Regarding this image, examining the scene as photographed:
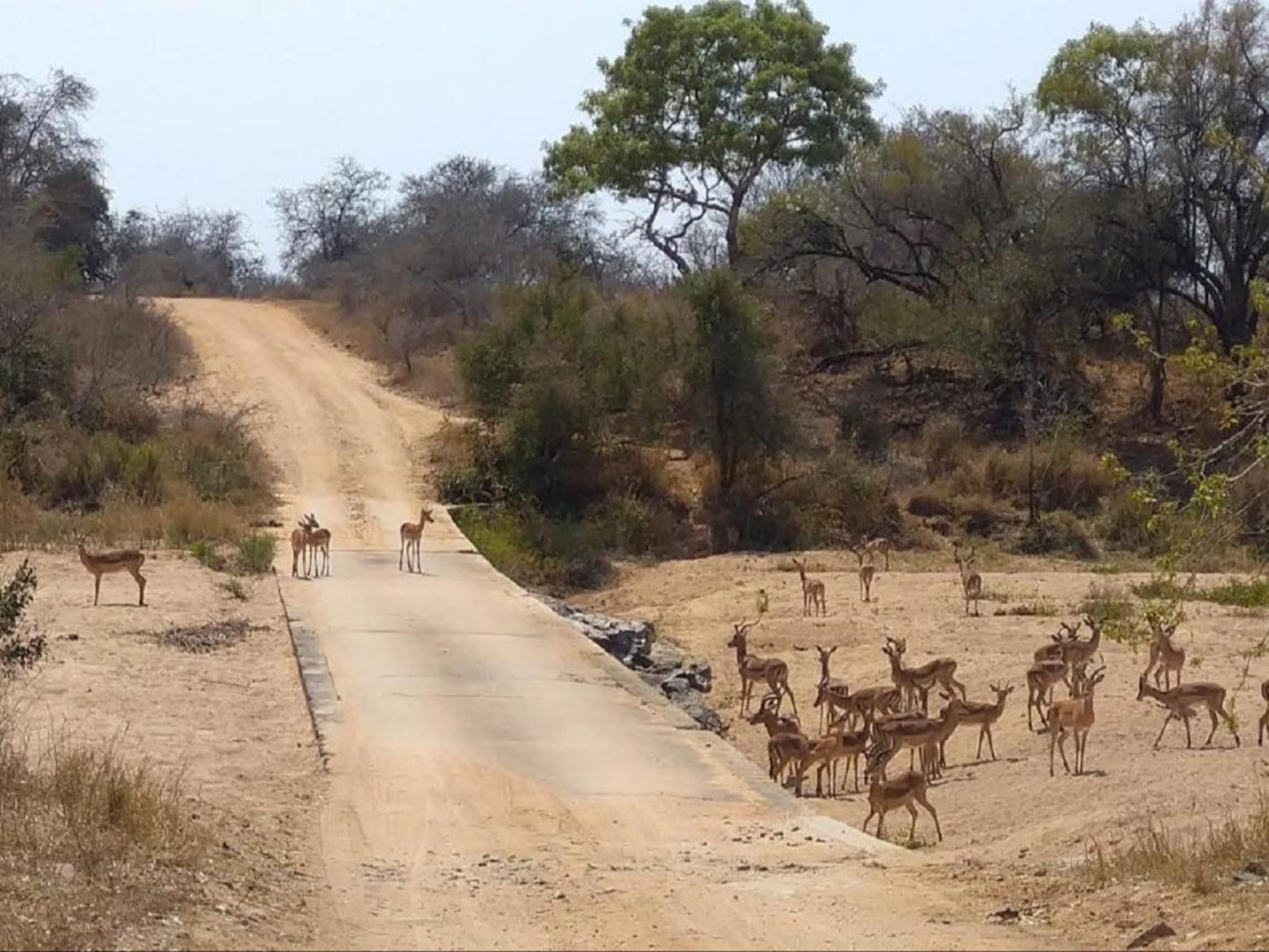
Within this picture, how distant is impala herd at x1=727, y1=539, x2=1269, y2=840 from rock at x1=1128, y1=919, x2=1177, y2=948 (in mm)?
3136

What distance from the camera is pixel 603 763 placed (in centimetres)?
1574

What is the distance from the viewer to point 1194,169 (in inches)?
1606

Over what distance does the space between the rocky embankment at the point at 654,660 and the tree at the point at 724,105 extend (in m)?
25.9

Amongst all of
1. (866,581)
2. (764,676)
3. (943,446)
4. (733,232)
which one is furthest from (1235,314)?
(764,676)

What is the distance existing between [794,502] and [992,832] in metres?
22.4

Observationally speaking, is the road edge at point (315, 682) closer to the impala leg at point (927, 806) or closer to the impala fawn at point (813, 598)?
the impala leg at point (927, 806)

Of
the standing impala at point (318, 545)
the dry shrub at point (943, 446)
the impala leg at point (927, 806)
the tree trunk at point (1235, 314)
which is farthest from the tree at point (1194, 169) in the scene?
the impala leg at point (927, 806)

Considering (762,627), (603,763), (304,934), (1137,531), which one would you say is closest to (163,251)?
(1137,531)

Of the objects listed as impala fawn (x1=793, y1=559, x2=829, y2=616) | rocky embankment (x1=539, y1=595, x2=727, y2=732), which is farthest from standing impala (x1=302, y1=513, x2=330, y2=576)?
impala fawn (x1=793, y1=559, x2=829, y2=616)

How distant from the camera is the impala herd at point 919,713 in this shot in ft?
52.9

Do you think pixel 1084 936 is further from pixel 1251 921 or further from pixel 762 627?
pixel 762 627

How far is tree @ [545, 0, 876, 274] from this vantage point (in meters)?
49.7

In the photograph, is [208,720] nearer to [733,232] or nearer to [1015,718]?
[1015,718]

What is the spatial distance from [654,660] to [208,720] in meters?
7.94
